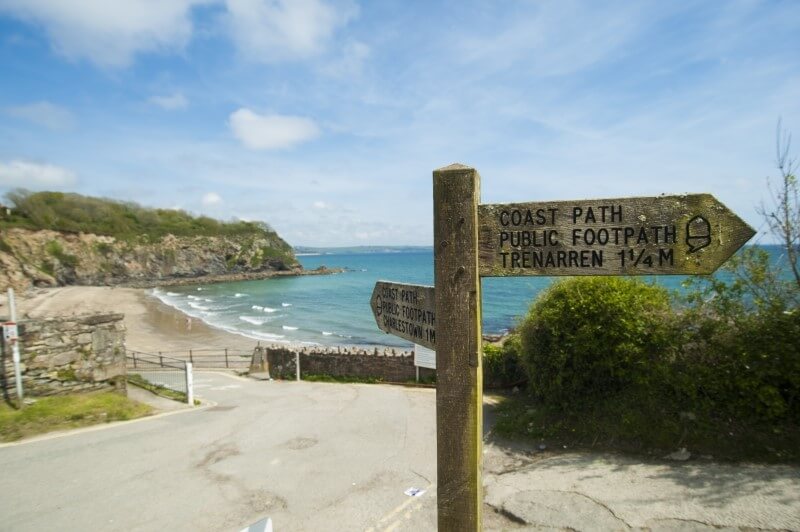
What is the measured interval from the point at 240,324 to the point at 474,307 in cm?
4364

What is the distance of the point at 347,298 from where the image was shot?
6431cm

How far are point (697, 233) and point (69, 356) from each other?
12.4 m

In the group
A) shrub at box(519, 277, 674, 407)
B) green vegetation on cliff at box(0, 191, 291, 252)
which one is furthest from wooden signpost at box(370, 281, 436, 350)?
green vegetation on cliff at box(0, 191, 291, 252)

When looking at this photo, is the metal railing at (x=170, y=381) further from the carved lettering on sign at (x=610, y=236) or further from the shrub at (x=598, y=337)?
the carved lettering on sign at (x=610, y=236)

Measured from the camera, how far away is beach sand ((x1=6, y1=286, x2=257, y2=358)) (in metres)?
31.7

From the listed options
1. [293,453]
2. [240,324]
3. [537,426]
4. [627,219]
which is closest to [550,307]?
[537,426]

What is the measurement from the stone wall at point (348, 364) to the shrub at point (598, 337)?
6686 mm

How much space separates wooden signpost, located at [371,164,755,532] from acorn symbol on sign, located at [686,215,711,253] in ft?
0.34

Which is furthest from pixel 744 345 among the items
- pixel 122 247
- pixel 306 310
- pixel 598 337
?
pixel 122 247

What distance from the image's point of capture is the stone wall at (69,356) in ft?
31.1

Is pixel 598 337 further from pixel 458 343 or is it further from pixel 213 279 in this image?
pixel 213 279

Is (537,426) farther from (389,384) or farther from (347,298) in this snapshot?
(347,298)

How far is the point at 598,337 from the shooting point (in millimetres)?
7766

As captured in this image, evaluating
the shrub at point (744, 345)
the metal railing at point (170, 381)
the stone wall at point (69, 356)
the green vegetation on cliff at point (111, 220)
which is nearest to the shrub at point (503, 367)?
the shrub at point (744, 345)
